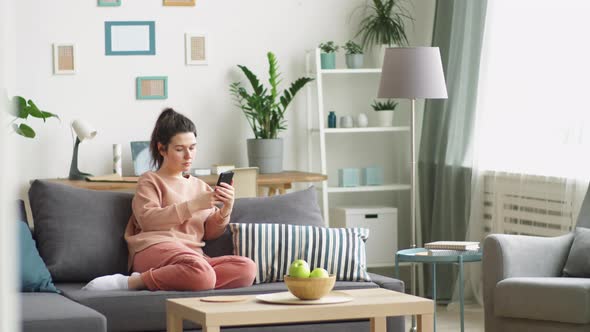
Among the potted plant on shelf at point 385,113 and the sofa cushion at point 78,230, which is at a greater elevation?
the potted plant on shelf at point 385,113

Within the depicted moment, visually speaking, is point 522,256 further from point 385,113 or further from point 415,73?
point 385,113

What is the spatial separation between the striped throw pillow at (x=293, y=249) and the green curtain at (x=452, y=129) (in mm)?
1785

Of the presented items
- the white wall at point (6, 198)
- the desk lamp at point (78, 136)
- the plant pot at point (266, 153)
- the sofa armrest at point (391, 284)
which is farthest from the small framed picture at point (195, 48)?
the white wall at point (6, 198)

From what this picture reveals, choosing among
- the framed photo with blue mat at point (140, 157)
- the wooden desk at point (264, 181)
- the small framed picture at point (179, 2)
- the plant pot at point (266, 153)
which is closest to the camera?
the wooden desk at point (264, 181)

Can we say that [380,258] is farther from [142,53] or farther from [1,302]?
[1,302]

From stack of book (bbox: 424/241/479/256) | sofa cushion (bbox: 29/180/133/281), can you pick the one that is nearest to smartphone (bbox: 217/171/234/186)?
sofa cushion (bbox: 29/180/133/281)

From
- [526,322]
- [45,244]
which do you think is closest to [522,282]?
[526,322]

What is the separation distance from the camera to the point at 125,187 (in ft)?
17.1

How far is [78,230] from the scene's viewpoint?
12.6 ft

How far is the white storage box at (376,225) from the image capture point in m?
5.99

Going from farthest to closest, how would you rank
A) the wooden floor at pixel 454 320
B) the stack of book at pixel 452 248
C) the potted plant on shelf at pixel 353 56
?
the potted plant on shelf at pixel 353 56 → the wooden floor at pixel 454 320 → the stack of book at pixel 452 248

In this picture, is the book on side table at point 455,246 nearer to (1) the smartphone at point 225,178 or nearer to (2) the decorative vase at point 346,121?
(1) the smartphone at point 225,178

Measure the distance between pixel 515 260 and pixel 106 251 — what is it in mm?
1701

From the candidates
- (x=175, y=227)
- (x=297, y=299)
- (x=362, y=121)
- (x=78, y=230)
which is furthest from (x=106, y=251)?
(x=362, y=121)
